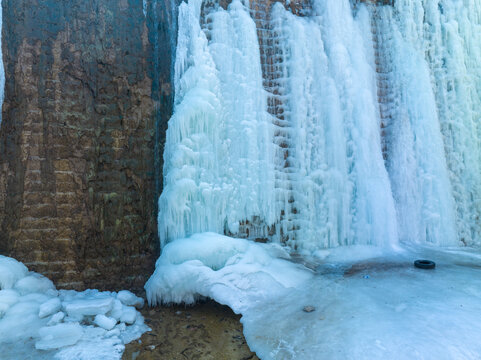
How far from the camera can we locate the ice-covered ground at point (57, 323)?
285cm

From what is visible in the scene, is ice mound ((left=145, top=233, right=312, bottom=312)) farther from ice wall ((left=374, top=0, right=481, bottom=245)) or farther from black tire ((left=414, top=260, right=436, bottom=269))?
ice wall ((left=374, top=0, right=481, bottom=245))

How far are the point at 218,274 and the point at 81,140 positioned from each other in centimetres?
279

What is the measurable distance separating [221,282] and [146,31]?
4.03 m

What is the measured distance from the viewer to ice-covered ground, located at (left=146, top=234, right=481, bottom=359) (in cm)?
259

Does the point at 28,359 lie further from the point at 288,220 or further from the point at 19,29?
the point at 19,29

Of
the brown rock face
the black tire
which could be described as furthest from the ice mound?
the black tire

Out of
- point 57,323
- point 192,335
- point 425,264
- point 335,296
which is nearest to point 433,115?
point 425,264

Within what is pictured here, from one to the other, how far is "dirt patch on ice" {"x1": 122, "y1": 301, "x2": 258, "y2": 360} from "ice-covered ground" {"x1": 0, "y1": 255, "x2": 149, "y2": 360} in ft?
0.46

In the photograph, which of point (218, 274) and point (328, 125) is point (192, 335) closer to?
point (218, 274)

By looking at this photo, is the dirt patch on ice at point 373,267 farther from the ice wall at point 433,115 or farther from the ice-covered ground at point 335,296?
the ice wall at point 433,115

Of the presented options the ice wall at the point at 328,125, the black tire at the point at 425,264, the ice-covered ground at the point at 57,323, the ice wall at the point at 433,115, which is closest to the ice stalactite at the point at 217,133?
the ice wall at the point at 328,125

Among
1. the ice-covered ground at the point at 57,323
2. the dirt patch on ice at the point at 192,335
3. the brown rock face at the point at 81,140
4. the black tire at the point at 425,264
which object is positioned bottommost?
the dirt patch on ice at the point at 192,335

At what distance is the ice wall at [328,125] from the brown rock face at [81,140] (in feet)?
2.05

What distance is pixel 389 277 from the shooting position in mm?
4090
